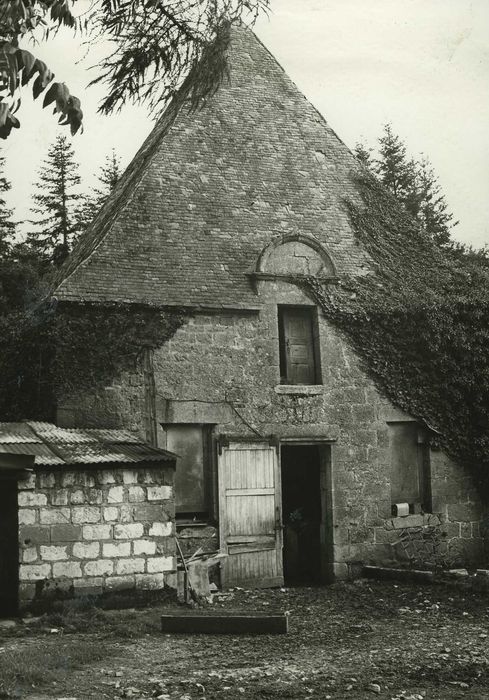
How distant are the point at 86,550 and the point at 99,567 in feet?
0.91

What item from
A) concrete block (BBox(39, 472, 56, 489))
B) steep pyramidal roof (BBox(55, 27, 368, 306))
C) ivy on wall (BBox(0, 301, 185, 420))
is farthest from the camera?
steep pyramidal roof (BBox(55, 27, 368, 306))

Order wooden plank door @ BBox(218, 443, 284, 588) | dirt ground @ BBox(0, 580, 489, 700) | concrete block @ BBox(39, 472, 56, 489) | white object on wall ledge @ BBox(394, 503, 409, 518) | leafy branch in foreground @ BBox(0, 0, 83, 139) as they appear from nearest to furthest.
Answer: leafy branch in foreground @ BBox(0, 0, 83, 139)
dirt ground @ BBox(0, 580, 489, 700)
concrete block @ BBox(39, 472, 56, 489)
wooden plank door @ BBox(218, 443, 284, 588)
white object on wall ledge @ BBox(394, 503, 409, 518)

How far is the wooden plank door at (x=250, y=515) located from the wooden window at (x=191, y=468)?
13.5 inches

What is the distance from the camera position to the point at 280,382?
1326cm

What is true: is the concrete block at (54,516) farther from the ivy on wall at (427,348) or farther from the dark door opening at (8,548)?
the ivy on wall at (427,348)

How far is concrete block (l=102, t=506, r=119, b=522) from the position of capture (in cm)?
1013

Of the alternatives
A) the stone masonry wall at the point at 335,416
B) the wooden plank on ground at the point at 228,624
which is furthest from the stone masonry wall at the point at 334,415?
the wooden plank on ground at the point at 228,624

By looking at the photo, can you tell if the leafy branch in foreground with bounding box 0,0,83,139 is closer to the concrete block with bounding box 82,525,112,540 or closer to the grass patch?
the grass patch

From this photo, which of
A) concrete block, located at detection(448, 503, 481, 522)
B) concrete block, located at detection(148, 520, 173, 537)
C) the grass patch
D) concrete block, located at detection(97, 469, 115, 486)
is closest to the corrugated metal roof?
concrete block, located at detection(97, 469, 115, 486)

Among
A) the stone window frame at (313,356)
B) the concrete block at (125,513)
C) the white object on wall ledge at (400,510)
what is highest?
the stone window frame at (313,356)

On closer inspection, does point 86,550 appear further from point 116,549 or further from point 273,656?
point 273,656

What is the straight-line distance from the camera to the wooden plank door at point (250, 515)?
40.5ft

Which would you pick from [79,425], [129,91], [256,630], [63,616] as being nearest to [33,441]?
[79,425]

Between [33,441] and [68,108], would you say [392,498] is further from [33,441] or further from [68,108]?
[68,108]
